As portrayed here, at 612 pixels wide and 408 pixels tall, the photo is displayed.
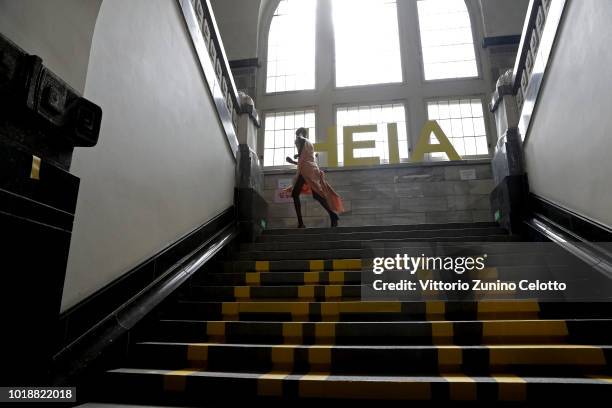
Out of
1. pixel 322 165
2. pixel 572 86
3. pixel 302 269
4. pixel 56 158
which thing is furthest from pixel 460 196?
pixel 56 158

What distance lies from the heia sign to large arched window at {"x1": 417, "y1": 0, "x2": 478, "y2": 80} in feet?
5.79

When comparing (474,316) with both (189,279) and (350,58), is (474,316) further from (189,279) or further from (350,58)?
→ (350,58)

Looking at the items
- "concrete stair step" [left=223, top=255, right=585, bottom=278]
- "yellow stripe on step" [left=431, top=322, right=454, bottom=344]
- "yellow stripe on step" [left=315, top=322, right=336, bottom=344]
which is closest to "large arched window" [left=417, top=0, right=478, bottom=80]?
"concrete stair step" [left=223, top=255, right=585, bottom=278]

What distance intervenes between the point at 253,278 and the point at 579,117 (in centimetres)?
309

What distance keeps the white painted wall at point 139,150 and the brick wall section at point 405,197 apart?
3.67 meters

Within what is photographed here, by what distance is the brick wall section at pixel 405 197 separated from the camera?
764 cm

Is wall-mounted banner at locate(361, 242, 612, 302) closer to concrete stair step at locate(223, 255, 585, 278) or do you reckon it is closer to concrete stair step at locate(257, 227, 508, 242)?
concrete stair step at locate(223, 255, 585, 278)

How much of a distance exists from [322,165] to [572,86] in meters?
6.01

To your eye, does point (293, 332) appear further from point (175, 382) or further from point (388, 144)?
point (388, 144)

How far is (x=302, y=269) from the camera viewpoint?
12.6ft

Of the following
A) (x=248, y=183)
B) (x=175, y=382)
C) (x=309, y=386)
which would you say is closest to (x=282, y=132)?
(x=248, y=183)

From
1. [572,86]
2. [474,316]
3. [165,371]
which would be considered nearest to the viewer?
[165,371]

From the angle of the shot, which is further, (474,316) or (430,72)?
(430,72)

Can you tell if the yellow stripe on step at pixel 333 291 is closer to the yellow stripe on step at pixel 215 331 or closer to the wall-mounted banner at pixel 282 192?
the yellow stripe on step at pixel 215 331
